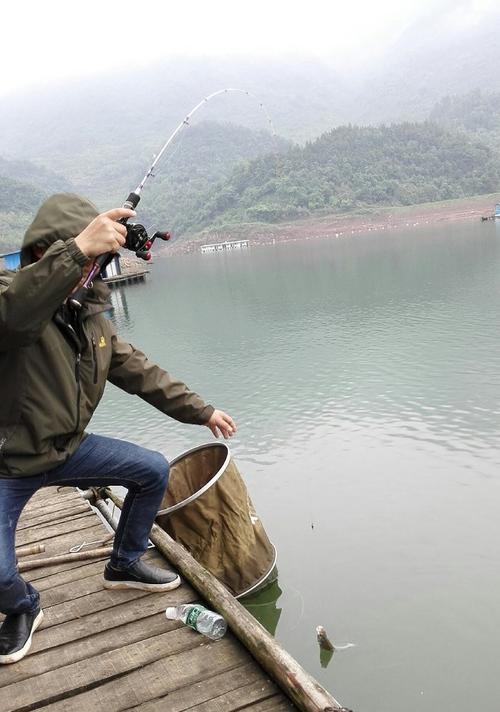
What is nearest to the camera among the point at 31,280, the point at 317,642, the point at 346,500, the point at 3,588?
the point at 31,280

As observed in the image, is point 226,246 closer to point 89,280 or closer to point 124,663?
point 89,280

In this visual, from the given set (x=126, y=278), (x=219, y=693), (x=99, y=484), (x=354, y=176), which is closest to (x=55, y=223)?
(x=99, y=484)

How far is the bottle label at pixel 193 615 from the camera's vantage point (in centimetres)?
311

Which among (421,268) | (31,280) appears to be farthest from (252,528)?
(421,268)

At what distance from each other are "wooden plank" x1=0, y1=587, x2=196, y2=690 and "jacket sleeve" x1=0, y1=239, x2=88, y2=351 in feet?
5.38

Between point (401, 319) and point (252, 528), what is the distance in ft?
50.0

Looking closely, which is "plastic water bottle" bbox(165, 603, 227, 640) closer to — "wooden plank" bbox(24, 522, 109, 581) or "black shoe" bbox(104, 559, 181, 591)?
"black shoe" bbox(104, 559, 181, 591)

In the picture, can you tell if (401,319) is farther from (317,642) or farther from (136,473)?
(136,473)

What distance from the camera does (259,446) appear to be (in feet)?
30.7

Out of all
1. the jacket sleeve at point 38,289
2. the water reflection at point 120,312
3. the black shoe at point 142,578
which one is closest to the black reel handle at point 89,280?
the jacket sleeve at point 38,289

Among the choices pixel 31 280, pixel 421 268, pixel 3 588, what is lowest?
pixel 421 268

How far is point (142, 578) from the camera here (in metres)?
3.51

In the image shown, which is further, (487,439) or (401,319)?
(401,319)

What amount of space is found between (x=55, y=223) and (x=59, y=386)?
69 cm
